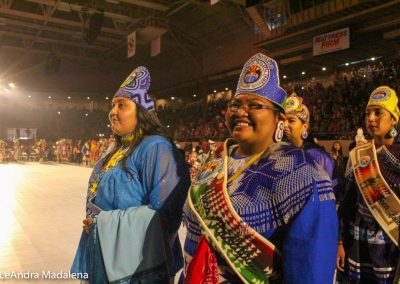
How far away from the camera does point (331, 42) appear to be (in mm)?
11609

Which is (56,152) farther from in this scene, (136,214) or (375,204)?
(375,204)

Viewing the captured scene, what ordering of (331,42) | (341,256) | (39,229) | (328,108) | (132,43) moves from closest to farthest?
(341,256)
(39,229)
(331,42)
(328,108)
(132,43)

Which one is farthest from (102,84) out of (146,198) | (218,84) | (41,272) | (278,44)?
(146,198)

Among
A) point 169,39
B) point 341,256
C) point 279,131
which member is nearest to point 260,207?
point 279,131

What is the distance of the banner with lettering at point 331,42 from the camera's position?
11.2 metres

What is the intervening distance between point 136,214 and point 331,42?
11.4 m

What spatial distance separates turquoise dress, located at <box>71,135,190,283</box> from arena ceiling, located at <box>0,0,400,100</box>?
10.1 meters

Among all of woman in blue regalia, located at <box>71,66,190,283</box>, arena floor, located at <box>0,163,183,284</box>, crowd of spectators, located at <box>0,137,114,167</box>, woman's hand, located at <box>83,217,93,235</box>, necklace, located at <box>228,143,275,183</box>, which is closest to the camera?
necklace, located at <box>228,143,275,183</box>

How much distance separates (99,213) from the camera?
1815 millimetres

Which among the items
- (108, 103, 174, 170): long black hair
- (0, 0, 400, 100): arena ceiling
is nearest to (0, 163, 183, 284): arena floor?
(108, 103, 174, 170): long black hair

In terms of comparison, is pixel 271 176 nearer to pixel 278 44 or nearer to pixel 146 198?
pixel 146 198

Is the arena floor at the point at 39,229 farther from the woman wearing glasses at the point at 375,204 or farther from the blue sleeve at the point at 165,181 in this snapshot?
the woman wearing glasses at the point at 375,204

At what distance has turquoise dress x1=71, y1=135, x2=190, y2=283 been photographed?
1.80m

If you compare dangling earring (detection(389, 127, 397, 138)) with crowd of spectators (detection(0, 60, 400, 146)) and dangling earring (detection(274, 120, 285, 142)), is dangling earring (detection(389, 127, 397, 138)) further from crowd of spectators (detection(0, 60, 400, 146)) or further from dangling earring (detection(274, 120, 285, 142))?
crowd of spectators (detection(0, 60, 400, 146))
